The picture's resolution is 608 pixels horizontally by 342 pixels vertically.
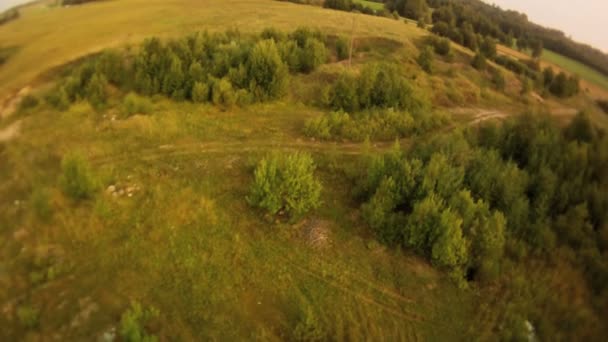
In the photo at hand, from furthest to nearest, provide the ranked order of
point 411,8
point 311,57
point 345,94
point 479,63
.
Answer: point 411,8
point 479,63
point 311,57
point 345,94

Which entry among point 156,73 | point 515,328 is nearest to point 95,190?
point 156,73

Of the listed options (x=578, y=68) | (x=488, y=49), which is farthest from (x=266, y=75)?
(x=578, y=68)

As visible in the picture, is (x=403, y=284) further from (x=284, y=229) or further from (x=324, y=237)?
(x=284, y=229)

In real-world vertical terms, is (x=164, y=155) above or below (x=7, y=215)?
above

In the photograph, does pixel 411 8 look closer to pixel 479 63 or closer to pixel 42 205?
pixel 479 63

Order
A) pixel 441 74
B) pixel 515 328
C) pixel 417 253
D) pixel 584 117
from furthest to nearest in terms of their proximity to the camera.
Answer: pixel 441 74 → pixel 584 117 → pixel 417 253 → pixel 515 328

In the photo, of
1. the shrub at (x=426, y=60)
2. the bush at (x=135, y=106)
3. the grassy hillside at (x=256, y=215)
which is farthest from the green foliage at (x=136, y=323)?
the shrub at (x=426, y=60)
